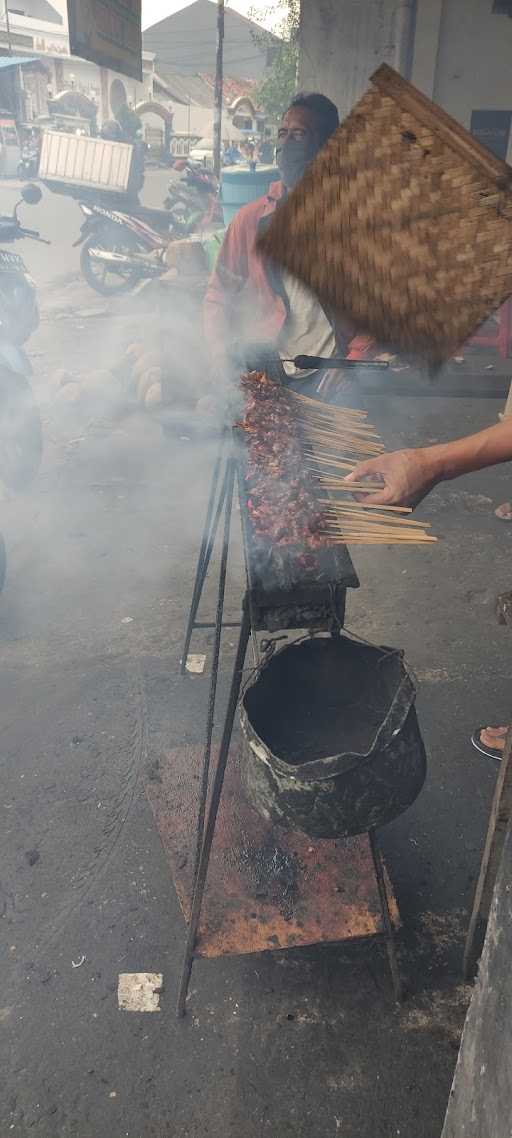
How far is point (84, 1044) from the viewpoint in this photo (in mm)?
2828

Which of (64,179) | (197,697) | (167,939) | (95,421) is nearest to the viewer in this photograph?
(167,939)

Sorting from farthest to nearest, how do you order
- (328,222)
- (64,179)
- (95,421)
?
(64,179), (95,421), (328,222)

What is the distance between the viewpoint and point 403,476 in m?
2.44

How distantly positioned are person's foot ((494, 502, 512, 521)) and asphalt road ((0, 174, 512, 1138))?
157 mm

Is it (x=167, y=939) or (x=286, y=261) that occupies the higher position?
(x=286, y=261)

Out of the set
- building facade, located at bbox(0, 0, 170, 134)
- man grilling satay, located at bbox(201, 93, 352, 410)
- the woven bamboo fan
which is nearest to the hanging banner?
man grilling satay, located at bbox(201, 93, 352, 410)

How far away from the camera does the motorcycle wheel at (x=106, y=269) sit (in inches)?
605

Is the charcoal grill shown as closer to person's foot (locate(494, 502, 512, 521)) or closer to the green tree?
person's foot (locate(494, 502, 512, 521))

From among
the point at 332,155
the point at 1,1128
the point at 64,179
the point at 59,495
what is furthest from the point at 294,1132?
the point at 64,179

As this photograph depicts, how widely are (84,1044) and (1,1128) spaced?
375 mm

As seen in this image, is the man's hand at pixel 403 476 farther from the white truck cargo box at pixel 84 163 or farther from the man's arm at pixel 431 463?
the white truck cargo box at pixel 84 163

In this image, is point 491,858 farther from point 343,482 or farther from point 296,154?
point 296,154

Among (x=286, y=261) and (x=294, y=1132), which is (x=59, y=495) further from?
(x=294, y=1132)

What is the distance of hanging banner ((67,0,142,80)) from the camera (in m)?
8.63
